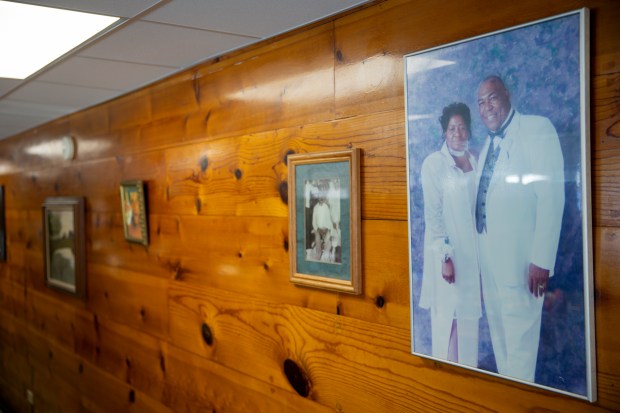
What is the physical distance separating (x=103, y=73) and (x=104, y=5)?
903 mm

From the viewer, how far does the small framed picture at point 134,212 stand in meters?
2.77

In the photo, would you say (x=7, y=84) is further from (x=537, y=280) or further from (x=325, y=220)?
(x=537, y=280)

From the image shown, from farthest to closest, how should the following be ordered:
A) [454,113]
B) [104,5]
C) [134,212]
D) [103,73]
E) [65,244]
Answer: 1. [65,244]
2. [134,212]
3. [103,73]
4. [104,5]
5. [454,113]

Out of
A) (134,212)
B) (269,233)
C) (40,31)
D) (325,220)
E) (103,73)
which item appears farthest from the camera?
(134,212)

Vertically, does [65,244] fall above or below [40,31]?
below

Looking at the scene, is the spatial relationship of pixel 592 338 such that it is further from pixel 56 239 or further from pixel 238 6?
pixel 56 239

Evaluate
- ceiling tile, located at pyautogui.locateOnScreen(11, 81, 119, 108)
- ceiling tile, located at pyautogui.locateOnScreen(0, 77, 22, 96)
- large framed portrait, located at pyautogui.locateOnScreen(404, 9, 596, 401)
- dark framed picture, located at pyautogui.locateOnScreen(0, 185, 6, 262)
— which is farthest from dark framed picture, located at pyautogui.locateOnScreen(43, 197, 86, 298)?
large framed portrait, located at pyautogui.locateOnScreen(404, 9, 596, 401)

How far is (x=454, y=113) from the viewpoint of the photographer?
4.58 feet

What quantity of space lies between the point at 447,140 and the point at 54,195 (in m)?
3.16

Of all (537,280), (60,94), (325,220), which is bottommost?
(537,280)

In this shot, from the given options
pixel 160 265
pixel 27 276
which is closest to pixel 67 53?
pixel 160 265

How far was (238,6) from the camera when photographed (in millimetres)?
1636

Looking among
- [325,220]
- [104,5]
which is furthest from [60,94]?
[325,220]

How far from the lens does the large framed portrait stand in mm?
1169
